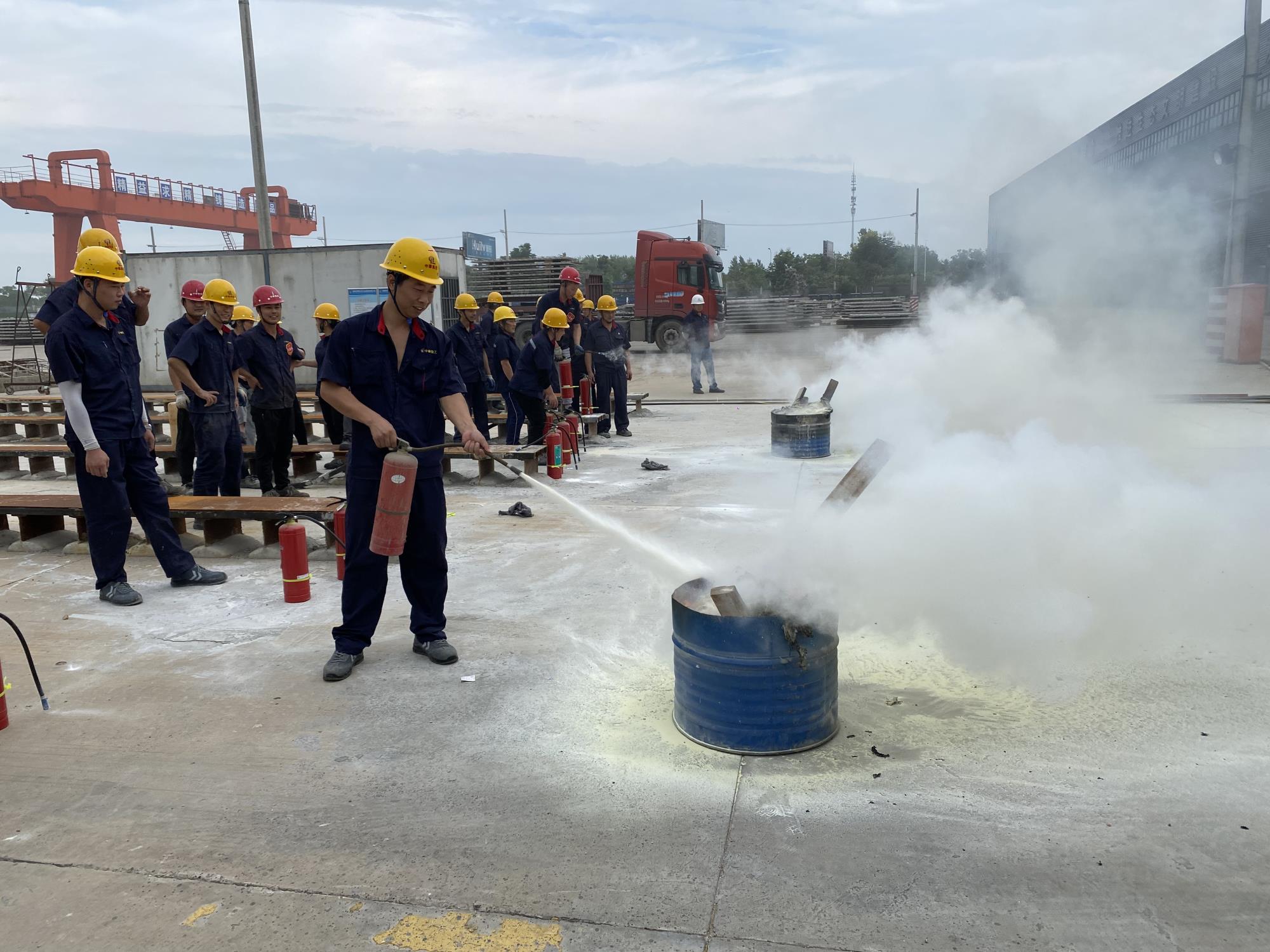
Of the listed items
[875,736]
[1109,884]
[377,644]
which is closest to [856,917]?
[1109,884]

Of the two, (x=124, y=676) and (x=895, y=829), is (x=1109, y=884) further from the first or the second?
(x=124, y=676)


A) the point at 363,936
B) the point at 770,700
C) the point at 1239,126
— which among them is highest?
the point at 1239,126

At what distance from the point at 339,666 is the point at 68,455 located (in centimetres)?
684

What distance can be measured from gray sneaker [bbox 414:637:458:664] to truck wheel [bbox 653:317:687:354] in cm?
2238

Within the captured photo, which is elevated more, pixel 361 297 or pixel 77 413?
pixel 361 297

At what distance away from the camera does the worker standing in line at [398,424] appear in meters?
4.00

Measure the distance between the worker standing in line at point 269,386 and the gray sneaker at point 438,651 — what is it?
4524mm

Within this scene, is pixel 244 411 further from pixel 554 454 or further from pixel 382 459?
pixel 382 459

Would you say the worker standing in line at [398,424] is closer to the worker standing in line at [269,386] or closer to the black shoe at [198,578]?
the black shoe at [198,578]

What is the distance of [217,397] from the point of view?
23.5 feet

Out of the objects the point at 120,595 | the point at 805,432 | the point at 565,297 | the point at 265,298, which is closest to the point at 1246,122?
the point at 805,432

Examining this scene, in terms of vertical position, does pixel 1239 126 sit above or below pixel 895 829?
above

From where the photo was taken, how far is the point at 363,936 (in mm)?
2424

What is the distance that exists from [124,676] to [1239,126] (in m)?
19.8
